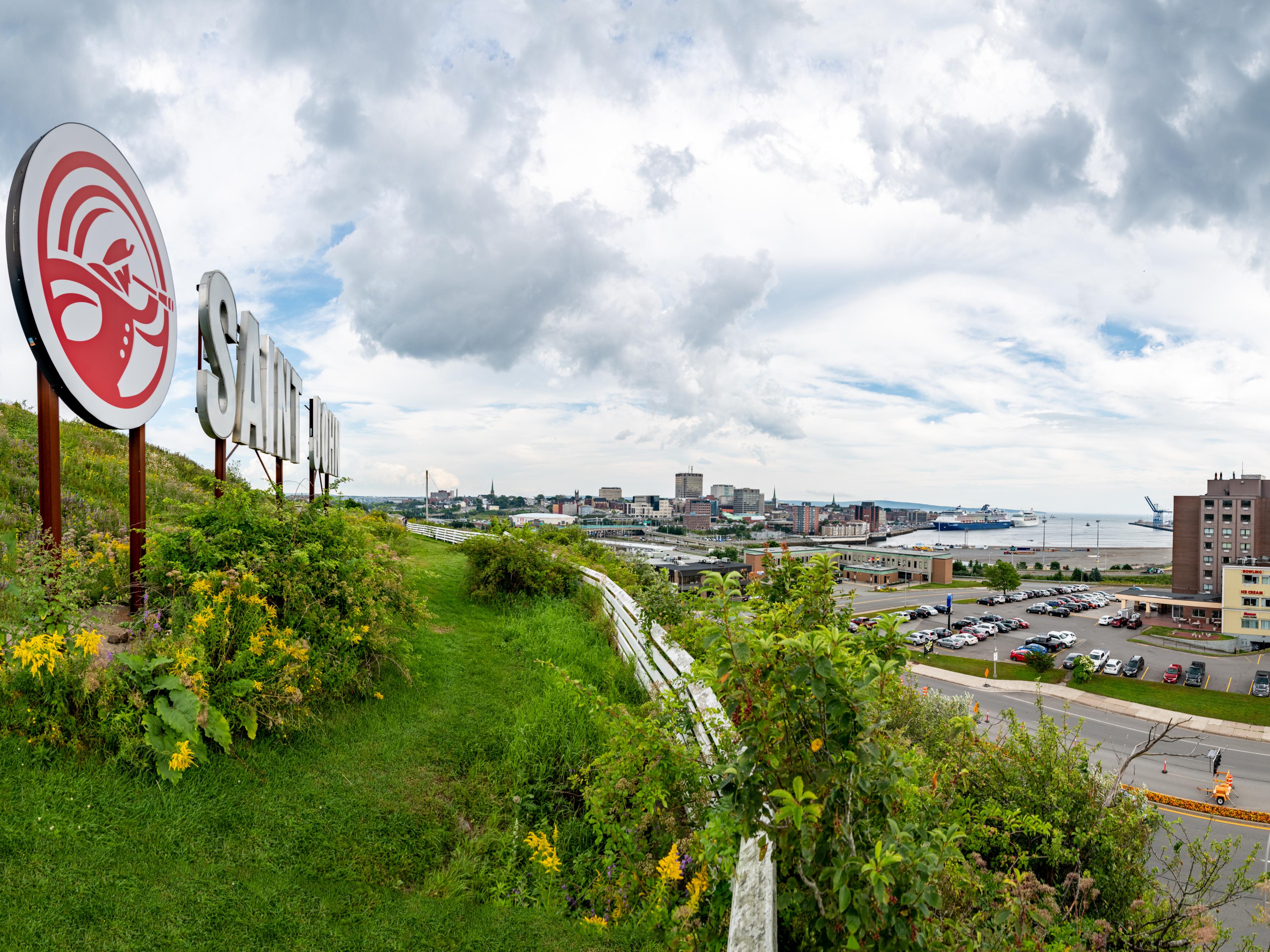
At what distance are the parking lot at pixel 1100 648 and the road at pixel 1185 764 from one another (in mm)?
7978

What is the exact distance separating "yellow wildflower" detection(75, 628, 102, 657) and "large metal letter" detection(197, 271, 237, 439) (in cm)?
454

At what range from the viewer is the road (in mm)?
16734

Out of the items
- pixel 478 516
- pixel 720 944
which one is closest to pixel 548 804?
pixel 720 944

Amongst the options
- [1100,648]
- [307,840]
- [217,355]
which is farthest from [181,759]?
[1100,648]

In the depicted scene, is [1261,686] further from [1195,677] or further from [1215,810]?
[1215,810]

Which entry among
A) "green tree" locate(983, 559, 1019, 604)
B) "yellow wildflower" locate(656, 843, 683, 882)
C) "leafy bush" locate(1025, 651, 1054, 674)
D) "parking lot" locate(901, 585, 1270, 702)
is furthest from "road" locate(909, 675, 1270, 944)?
"green tree" locate(983, 559, 1019, 604)

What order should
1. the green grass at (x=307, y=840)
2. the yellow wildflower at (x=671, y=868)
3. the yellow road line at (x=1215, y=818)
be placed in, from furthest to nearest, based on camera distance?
the yellow road line at (x=1215, y=818) < the yellow wildflower at (x=671, y=868) < the green grass at (x=307, y=840)

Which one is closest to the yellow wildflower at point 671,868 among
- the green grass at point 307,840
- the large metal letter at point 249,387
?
the green grass at point 307,840

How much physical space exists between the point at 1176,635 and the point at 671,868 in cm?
6346

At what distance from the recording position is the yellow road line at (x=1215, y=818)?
749 inches

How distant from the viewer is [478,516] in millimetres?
51594

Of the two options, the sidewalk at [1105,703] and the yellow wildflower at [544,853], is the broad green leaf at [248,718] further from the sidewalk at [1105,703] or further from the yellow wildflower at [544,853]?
the sidewalk at [1105,703]

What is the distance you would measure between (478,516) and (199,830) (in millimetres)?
48880

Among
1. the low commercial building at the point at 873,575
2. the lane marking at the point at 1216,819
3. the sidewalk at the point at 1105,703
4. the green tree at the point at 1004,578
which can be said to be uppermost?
the green tree at the point at 1004,578
